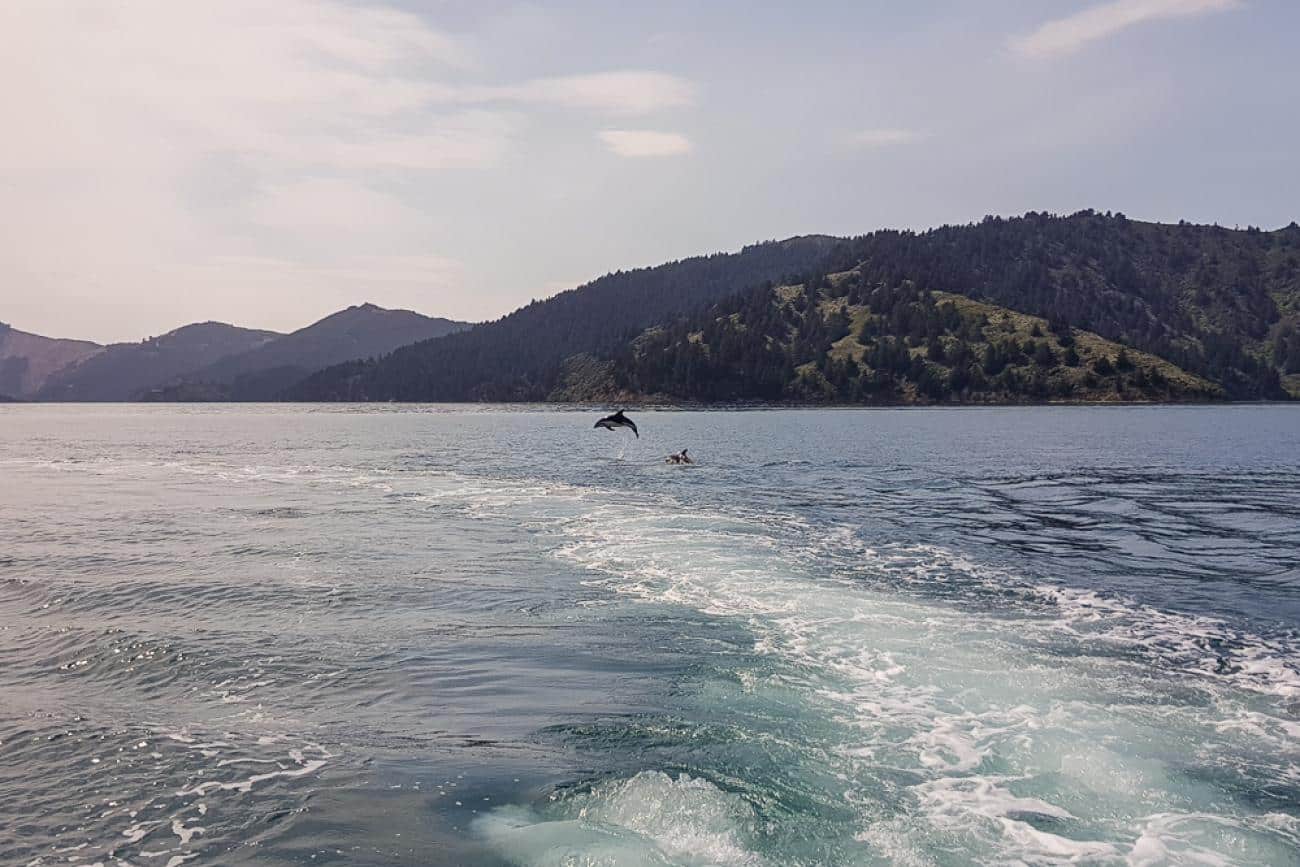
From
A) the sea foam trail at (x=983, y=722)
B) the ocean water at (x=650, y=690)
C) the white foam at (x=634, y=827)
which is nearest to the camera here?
the white foam at (x=634, y=827)

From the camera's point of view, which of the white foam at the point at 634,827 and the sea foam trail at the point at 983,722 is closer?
the white foam at the point at 634,827

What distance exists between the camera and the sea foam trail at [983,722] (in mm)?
11617

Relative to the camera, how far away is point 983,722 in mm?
16047

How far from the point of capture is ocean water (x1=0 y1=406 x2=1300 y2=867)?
11859mm

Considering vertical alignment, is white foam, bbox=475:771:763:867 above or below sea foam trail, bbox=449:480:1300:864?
above

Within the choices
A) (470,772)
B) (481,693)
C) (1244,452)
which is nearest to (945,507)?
(481,693)

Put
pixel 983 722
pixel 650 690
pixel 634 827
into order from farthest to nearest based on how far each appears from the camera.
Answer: pixel 650 690, pixel 983 722, pixel 634 827

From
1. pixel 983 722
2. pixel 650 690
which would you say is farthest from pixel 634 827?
pixel 983 722

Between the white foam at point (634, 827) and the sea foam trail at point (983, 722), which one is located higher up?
the white foam at point (634, 827)

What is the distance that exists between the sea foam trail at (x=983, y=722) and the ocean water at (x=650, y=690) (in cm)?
8

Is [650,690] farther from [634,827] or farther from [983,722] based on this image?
[983,722]

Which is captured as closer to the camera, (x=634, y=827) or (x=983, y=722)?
(x=634, y=827)

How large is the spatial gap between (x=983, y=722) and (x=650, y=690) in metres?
6.32

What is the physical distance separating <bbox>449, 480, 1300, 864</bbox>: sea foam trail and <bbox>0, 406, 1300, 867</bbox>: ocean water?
0.08 metres
